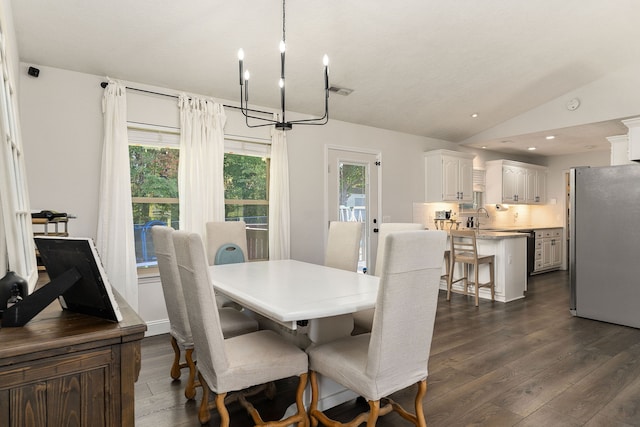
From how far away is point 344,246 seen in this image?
3.48 m

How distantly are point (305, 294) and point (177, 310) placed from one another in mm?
816

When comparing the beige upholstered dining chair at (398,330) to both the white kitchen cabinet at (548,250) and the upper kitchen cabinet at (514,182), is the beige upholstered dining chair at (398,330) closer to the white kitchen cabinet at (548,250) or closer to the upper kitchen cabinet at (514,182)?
the upper kitchen cabinet at (514,182)

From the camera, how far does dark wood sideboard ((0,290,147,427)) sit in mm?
958

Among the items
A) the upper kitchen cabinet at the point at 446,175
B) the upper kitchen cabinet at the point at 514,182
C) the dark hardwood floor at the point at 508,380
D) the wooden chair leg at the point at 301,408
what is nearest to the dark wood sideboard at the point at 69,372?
the wooden chair leg at the point at 301,408

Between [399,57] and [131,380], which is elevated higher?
[399,57]

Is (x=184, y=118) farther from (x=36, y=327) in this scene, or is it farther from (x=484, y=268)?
(x=484, y=268)

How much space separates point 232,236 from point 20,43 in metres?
2.29

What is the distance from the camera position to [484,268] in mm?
5238

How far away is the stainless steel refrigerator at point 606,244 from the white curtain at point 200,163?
160 inches

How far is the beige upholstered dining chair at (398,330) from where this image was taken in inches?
63.8

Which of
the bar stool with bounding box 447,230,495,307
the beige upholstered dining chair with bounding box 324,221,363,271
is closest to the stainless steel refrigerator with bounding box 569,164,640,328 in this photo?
the bar stool with bounding box 447,230,495,307

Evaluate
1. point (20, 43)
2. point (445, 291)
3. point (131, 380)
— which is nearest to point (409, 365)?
point (131, 380)

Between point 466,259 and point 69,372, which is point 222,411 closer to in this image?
point 69,372

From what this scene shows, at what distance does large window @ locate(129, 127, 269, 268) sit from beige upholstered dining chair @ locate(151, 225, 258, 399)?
1615 mm
